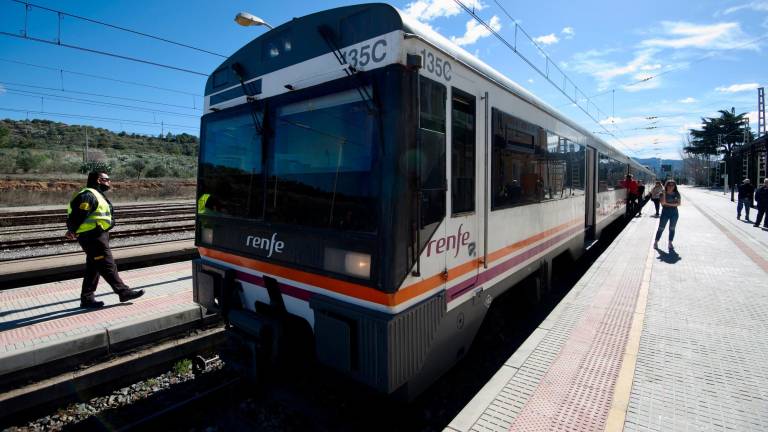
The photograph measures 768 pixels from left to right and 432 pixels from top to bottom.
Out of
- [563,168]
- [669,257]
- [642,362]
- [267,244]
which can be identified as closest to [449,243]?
[267,244]

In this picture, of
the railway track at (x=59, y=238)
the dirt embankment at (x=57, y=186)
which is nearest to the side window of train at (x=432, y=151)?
the railway track at (x=59, y=238)

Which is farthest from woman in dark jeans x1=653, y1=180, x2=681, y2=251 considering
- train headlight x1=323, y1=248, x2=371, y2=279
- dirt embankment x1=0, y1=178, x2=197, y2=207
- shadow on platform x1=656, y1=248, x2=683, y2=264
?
dirt embankment x1=0, y1=178, x2=197, y2=207

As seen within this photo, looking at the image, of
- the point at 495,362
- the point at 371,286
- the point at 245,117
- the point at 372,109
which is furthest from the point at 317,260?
the point at 495,362

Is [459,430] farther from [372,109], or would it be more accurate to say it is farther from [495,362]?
[372,109]

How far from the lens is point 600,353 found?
401 cm

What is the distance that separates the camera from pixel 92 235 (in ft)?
16.7

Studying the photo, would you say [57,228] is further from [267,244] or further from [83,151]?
[83,151]

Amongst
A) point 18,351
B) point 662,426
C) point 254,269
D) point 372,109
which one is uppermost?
point 372,109

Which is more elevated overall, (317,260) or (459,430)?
(317,260)

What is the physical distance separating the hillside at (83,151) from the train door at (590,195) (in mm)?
43578

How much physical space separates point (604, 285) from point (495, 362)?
3.23 metres

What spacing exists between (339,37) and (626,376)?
3685 mm

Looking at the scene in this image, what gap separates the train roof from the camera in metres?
2.66

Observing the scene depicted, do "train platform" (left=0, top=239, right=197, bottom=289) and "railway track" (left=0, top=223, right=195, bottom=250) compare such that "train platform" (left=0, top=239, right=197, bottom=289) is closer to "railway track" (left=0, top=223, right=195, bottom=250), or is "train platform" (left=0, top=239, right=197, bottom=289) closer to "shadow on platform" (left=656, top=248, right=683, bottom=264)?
"railway track" (left=0, top=223, right=195, bottom=250)
